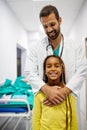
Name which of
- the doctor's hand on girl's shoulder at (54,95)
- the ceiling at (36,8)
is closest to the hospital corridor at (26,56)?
the ceiling at (36,8)

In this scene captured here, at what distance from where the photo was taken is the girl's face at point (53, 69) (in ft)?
4.32

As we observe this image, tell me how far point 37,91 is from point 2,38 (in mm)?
2469

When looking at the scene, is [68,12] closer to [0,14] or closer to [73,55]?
[0,14]

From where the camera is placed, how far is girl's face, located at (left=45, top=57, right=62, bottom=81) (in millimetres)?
1315

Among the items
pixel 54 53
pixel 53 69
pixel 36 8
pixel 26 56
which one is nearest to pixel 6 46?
pixel 36 8

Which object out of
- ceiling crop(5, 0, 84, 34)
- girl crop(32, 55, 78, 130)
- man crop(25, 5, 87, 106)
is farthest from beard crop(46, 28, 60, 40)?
ceiling crop(5, 0, 84, 34)

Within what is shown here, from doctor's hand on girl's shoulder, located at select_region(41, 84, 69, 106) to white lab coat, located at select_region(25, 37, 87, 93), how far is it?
2.3 inches

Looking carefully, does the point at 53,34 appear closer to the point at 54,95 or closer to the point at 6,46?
the point at 54,95

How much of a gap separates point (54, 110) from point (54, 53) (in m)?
0.40

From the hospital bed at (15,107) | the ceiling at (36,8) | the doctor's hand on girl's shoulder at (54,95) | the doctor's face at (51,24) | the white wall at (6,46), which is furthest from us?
the ceiling at (36,8)

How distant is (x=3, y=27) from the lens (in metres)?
3.70

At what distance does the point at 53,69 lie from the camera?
131 cm

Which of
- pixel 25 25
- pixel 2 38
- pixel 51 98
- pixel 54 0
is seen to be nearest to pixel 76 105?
pixel 51 98

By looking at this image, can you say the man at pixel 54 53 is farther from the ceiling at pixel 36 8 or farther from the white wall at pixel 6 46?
the ceiling at pixel 36 8
